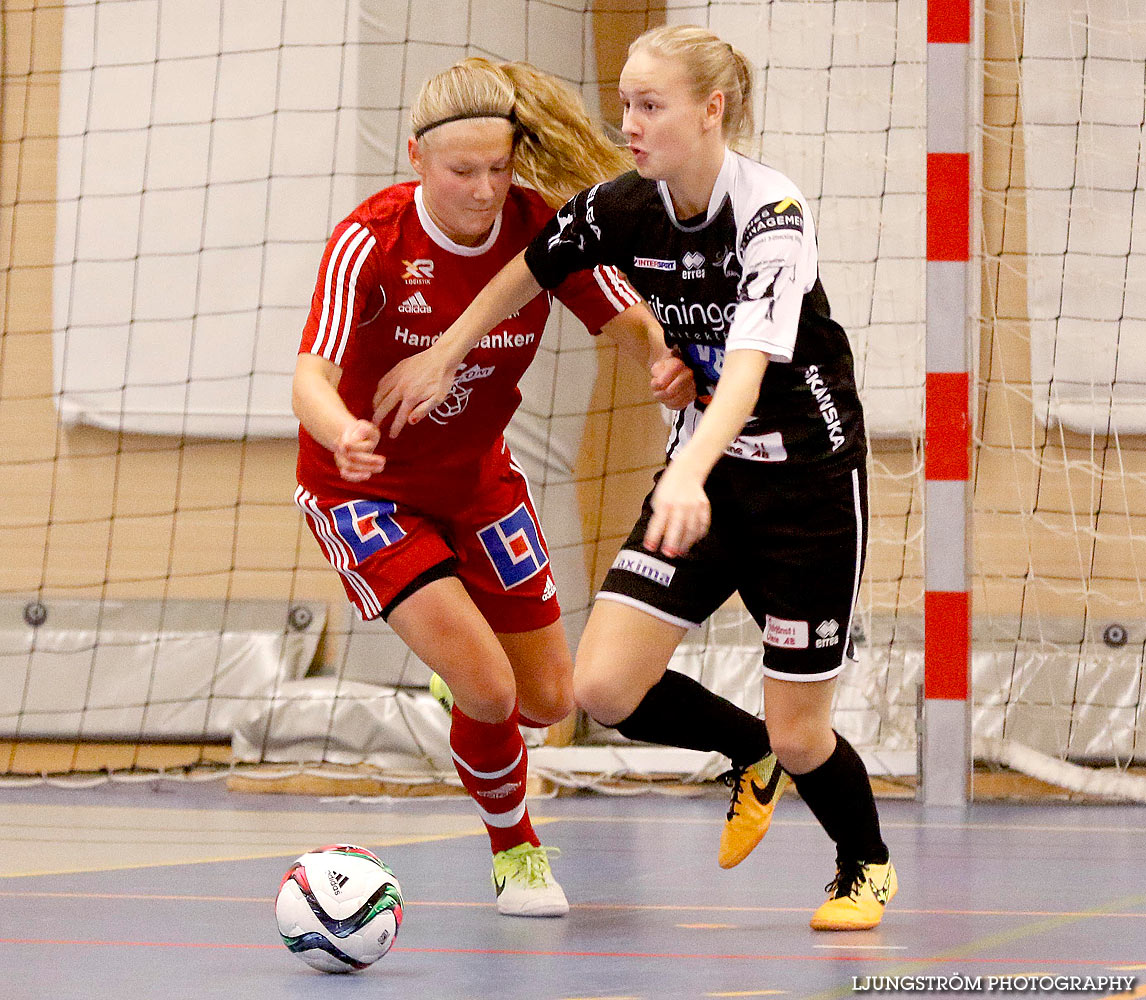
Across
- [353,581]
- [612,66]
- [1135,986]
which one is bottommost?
[1135,986]

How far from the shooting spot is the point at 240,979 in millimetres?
2324

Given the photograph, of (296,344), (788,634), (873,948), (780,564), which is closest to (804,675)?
(788,634)

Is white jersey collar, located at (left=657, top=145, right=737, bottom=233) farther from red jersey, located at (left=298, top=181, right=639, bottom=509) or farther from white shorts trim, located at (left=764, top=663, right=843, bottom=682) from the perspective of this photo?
white shorts trim, located at (left=764, top=663, right=843, bottom=682)

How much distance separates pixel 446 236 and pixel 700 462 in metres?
1.00

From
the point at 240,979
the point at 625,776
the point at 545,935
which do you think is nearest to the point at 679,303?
the point at 545,935

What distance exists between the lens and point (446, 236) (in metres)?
2.91

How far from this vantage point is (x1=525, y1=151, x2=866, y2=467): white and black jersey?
8.34 feet

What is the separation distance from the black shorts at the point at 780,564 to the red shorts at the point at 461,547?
0.38m

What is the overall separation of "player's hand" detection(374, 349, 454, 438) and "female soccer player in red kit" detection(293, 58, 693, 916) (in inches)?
4.4

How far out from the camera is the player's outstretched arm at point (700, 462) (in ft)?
6.57

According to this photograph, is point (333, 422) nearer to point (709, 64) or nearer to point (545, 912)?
point (709, 64)

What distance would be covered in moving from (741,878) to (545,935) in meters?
0.79

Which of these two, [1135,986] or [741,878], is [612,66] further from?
[1135,986]

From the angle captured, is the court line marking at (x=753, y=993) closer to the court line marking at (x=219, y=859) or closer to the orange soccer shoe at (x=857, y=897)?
the orange soccer shoe at (x=857, y=897)
